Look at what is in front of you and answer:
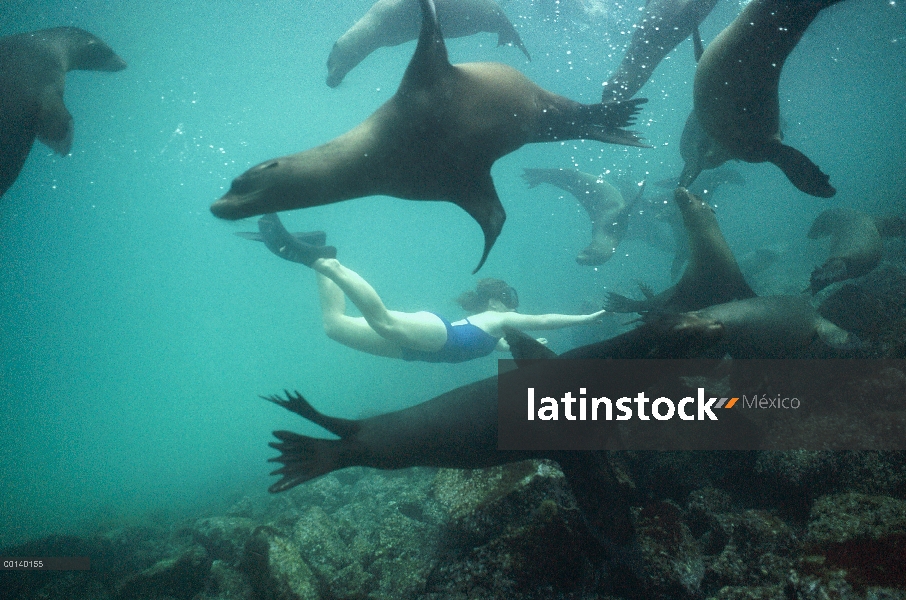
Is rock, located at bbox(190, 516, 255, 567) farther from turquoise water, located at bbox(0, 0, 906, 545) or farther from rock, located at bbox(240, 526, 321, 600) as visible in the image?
turquoise water, located at bbox(0, 0, 906, 545)

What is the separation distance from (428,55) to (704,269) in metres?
2.87

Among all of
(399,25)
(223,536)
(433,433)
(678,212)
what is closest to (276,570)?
(433,433)

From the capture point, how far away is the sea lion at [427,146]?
180 centimetres

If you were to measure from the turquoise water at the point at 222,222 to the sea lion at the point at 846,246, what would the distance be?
8164mm

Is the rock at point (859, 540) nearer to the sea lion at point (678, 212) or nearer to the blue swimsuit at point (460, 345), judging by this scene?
the blue swimsuit at point (460, 345)

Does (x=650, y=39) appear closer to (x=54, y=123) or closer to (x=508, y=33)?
(x=508, y=33)

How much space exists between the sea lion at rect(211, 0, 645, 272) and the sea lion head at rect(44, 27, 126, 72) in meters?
4.71

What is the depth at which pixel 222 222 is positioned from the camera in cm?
317

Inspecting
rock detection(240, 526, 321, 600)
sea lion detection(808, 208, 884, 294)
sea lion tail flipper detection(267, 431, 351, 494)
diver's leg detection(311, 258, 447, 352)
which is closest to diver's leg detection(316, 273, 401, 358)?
diver's leg detection(311, 258, 447, 352)

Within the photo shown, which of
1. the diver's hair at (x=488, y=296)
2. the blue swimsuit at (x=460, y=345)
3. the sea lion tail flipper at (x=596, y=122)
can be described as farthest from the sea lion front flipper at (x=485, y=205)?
the diver's hair at (x=488, y=296)

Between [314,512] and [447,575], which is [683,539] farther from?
[314,512]

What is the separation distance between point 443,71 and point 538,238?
326ft

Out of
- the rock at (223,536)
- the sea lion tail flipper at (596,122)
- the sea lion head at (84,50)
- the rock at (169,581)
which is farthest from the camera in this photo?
the rock at (223,536)

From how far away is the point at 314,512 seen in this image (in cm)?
494
